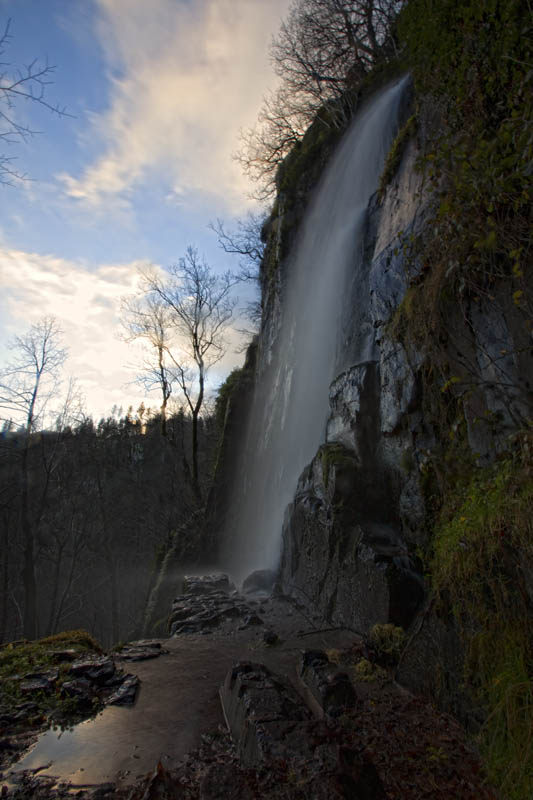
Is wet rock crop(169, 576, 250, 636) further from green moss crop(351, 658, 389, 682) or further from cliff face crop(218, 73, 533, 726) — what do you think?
green moss crop(351, 658, 389, 682)

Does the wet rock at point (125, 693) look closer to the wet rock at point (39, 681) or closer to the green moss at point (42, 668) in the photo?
the green moss at point (42, 668)

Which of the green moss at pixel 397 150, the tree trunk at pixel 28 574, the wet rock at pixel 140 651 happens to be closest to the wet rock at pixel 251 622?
the wet rock at pixel 140 651

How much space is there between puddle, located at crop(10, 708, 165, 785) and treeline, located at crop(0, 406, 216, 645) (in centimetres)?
986

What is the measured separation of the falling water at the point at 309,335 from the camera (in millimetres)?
9852

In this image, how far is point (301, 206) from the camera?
48.1 ft

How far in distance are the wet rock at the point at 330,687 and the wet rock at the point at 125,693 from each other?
5.40 ft

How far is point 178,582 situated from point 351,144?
1397 centimetres

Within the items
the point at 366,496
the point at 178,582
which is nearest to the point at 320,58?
the point at 366,496

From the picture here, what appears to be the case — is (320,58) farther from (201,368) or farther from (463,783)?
(463,783)

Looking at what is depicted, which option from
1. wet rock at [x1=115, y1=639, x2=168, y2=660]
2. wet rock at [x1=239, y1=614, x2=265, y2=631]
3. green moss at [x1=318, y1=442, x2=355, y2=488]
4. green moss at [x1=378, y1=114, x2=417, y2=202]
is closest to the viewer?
wet rock at [x1=115, y1=639, x2=168, y2=660]

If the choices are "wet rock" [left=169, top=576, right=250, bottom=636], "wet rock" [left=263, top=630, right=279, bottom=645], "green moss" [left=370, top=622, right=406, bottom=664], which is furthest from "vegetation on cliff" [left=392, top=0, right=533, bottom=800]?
"wet rock" [left=169, top=576, right=250, bottom=636]

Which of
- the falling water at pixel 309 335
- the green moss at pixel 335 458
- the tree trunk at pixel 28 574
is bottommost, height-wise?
the tree trunk at pixel 28 574

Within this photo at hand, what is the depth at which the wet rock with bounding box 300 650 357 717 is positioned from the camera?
3.38 m

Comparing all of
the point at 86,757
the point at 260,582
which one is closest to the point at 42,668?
the point at 86,757
